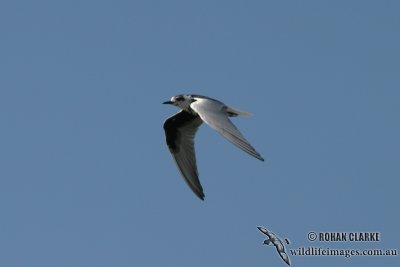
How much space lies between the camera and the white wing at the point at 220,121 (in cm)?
1911

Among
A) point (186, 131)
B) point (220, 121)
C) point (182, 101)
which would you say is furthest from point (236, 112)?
point (220, 121)

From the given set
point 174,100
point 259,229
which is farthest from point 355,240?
point 174,100

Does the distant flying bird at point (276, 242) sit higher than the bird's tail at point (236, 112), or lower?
lower

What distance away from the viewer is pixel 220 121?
2120 centimetres

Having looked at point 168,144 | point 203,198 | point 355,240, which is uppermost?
point 168,144

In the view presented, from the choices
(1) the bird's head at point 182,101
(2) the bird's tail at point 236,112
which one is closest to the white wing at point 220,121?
(2) the bird's tail at point 236,112

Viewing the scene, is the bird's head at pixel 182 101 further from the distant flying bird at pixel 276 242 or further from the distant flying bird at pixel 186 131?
the distant flying bird at pixel 276 242

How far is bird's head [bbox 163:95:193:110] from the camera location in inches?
1002

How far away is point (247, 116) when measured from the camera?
24.9 m

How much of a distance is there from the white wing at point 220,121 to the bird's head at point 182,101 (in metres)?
0.91

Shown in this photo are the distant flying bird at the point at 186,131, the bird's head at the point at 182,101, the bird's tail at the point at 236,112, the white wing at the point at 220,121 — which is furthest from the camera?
the bird's head at the point at 182,101

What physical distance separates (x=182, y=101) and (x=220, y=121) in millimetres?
4503

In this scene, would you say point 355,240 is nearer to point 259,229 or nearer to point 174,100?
point 259,229

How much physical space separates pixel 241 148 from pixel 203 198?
23.7ft
